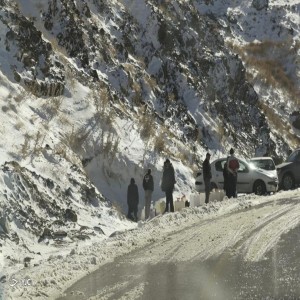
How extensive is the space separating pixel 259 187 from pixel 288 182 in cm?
236

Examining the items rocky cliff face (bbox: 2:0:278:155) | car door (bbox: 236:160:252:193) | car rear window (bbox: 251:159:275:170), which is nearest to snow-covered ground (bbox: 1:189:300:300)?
car door (bbox: 236:160:252:193)

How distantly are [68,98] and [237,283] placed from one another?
13.5 meters

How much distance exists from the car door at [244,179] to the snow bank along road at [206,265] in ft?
24.7

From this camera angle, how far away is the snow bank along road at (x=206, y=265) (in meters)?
7.78

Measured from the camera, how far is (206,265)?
9.30 m

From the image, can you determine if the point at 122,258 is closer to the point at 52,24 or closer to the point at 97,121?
the point at 97,121

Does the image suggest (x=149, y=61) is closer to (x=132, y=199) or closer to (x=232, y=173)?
(x=232, y=173)

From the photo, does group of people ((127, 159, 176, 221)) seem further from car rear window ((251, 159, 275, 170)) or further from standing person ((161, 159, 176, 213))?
car rear window ((251, 159, 275, 170))

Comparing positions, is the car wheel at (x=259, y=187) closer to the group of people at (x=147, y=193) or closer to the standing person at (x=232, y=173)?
the standing person at (x=232, y=173)

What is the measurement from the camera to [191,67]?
32.6m

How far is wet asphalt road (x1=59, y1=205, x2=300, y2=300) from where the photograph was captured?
25.0 feet

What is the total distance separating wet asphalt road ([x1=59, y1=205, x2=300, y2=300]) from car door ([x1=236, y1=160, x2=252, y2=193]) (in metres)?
11.7

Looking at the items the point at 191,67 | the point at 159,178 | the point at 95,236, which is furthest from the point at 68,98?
the point at 191,67

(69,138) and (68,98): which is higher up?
(68,98)
